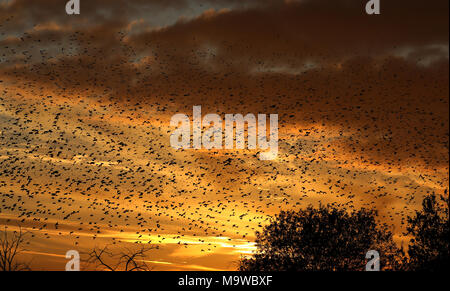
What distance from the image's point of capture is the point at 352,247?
30.8 meters

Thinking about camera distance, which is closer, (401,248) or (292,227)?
(401,248)

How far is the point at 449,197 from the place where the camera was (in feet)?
90.3

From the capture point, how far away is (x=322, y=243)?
30.8m

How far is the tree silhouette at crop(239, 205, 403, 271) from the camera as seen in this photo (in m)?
30.1

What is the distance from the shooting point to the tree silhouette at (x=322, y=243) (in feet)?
98.8
